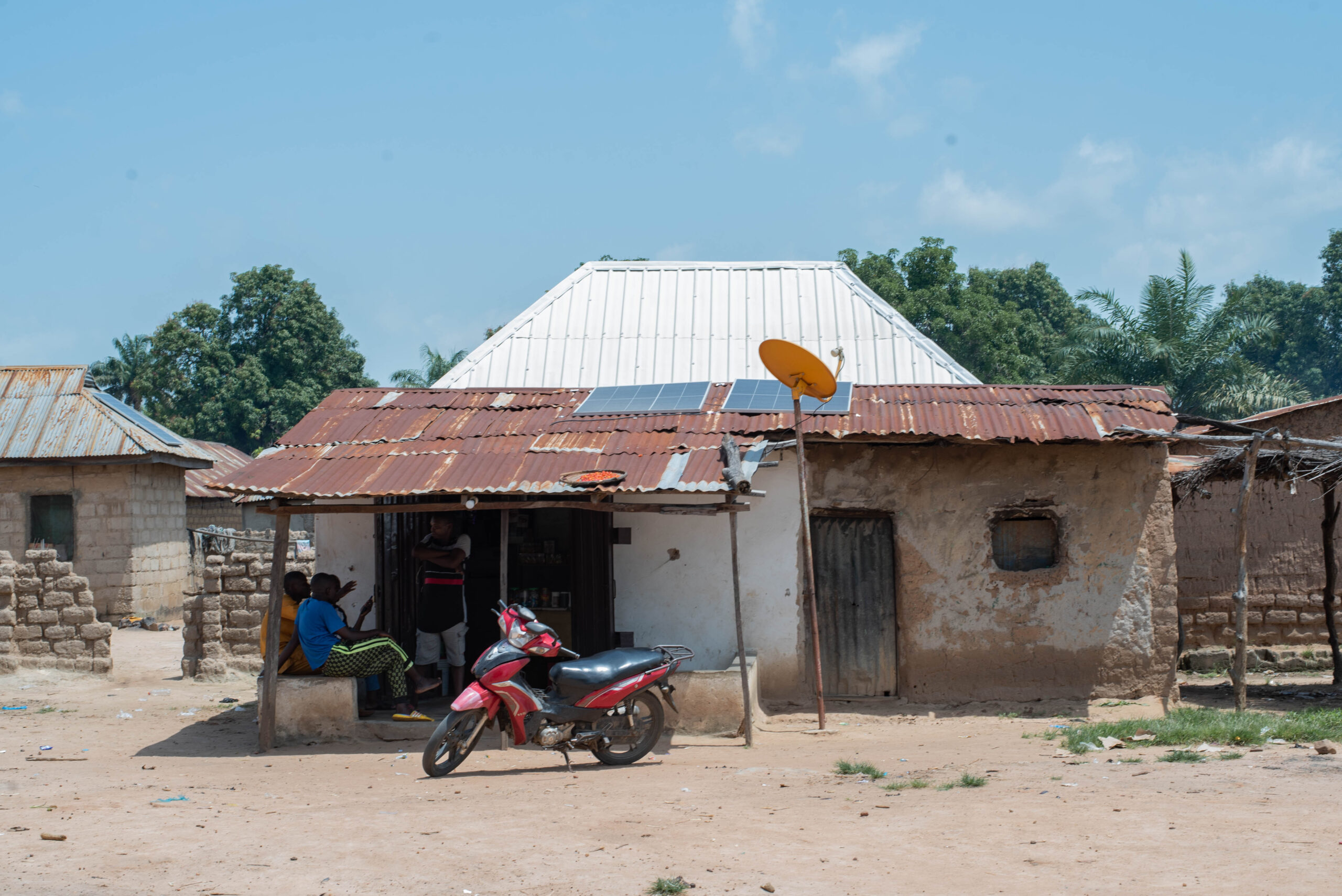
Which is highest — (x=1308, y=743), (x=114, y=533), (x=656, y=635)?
(x=114, y=533)

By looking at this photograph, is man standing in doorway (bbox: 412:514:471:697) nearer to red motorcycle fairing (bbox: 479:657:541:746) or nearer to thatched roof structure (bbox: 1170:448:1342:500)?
red motorcycle fairing (bbox: 479:657:541:746)

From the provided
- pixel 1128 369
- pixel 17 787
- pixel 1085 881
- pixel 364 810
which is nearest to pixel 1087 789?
pixel 1085 881

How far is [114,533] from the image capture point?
17.0 meters

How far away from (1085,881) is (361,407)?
801 cm

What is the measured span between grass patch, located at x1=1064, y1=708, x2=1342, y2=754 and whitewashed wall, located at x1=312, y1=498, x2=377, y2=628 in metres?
6.01

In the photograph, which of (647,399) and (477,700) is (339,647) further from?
(647,399)

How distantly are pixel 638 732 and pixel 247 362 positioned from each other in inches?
1272

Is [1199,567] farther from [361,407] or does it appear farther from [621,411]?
[361,407]

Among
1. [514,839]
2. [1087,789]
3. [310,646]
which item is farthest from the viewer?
[310,646]

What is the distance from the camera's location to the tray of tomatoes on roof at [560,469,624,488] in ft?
26.2

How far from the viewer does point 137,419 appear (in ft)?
60.1

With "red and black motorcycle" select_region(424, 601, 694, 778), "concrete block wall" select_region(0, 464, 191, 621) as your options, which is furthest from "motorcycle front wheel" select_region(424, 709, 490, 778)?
"concrete block wall" select_region(0, 464, 191, 621)

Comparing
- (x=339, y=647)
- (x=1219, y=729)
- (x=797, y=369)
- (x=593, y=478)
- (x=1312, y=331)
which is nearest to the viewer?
(x=1219, y=729)

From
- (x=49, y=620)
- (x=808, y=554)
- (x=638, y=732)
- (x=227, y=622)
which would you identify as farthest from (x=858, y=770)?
(x=49, y=620)
